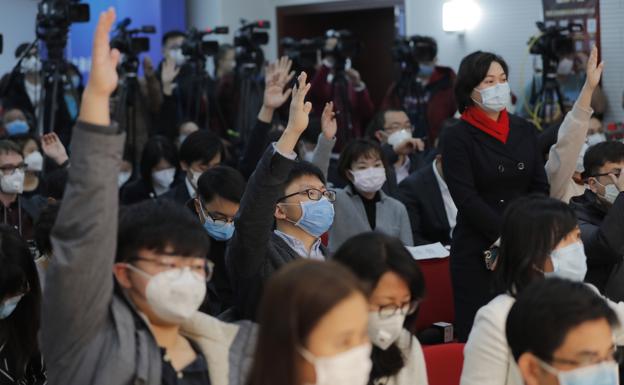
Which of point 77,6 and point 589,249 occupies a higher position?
point 77,6

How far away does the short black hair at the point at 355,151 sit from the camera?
4672mm

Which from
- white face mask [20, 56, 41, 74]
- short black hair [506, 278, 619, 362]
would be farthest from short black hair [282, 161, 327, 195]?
white face mask [20, 56, 41, 74]

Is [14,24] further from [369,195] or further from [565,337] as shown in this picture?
[565,337]

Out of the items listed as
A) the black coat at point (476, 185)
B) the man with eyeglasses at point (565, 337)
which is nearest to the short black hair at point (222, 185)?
the black coat at point (476, 185)

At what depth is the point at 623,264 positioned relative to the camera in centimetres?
343

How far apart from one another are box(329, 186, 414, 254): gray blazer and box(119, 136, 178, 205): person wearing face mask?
135cm

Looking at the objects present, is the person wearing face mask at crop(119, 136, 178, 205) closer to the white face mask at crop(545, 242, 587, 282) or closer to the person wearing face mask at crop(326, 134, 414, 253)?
the person wearing face mask at crop(326, 134, 414, 253)

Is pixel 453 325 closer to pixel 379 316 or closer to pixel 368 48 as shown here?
pixel 379 316

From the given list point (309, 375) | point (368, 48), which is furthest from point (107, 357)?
point (368, 48)

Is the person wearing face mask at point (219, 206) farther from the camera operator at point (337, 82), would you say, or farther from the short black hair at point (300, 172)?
the camera operator at point (337, 82)

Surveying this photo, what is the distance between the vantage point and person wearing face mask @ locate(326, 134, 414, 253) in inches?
181

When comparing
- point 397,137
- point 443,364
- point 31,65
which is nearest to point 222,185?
point 443,364

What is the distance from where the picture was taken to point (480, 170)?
364 cm

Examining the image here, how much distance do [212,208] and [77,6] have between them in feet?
11.1
